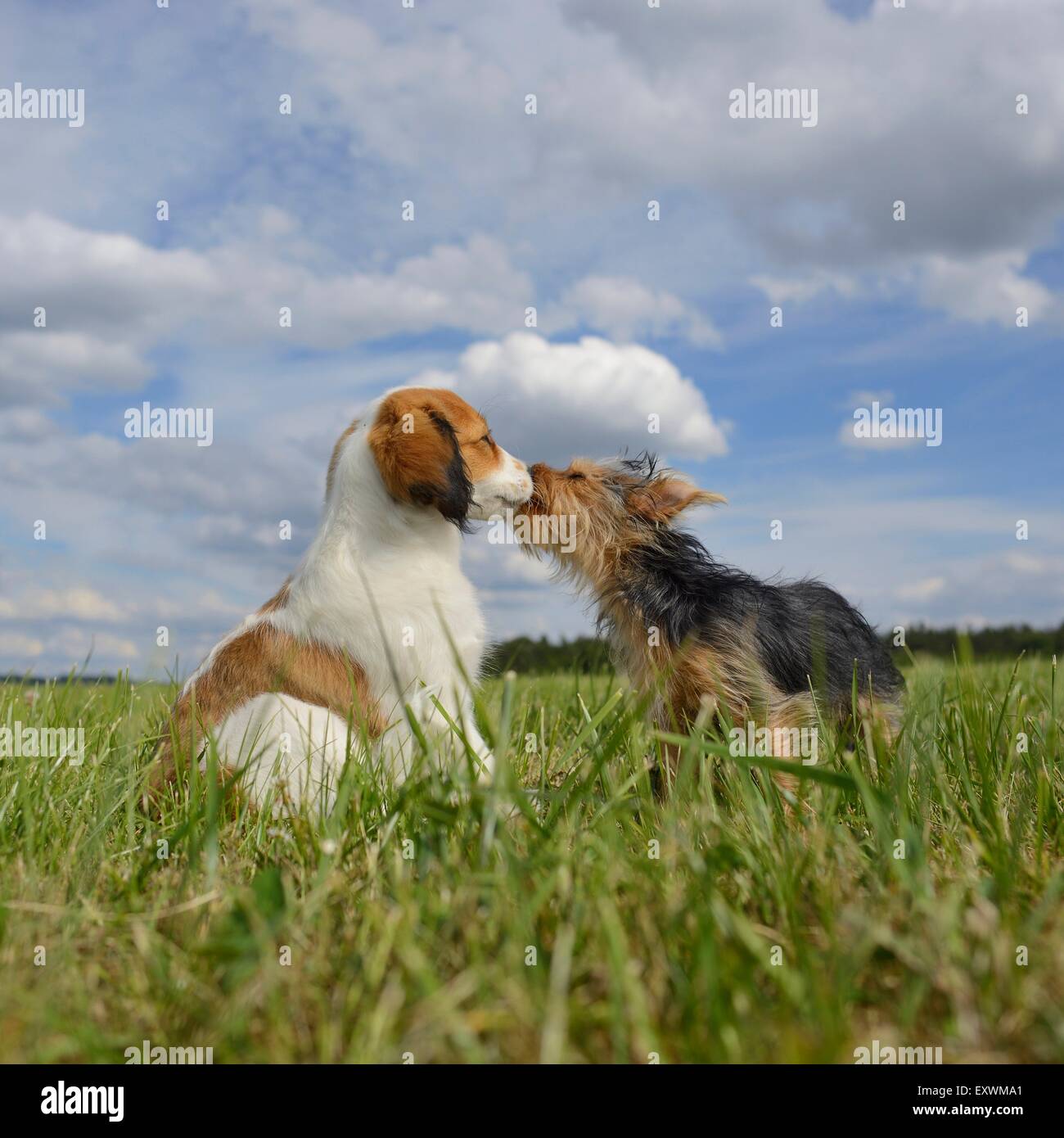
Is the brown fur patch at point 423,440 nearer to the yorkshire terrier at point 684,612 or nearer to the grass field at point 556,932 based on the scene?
the yorkshire terrier at point 684,612

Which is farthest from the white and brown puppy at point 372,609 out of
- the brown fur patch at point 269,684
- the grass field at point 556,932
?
the grass field at point 556,932

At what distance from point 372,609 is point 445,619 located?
1.62ft

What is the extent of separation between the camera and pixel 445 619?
16.0 ft

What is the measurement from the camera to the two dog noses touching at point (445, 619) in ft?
14.1

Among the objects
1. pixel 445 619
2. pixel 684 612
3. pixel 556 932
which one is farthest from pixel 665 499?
pixel 556 932

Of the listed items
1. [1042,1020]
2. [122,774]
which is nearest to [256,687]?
[122,774]

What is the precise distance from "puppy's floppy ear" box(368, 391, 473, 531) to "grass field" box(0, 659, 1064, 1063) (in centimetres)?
170

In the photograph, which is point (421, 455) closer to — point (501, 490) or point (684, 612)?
point (501, 490)

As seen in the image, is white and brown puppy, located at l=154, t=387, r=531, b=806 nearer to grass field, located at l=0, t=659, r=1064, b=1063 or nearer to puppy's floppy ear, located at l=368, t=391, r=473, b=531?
puppy's floppy ear, located at l=368, t=391, r=473, b=531

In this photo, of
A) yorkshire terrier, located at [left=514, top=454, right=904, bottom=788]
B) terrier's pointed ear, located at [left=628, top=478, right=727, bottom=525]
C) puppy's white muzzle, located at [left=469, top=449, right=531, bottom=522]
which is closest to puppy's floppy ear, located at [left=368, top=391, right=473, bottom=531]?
puppy's white muzzle, located at [left=469, top=449, right=531, bottom=522]

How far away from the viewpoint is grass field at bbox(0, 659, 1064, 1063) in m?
1.84
